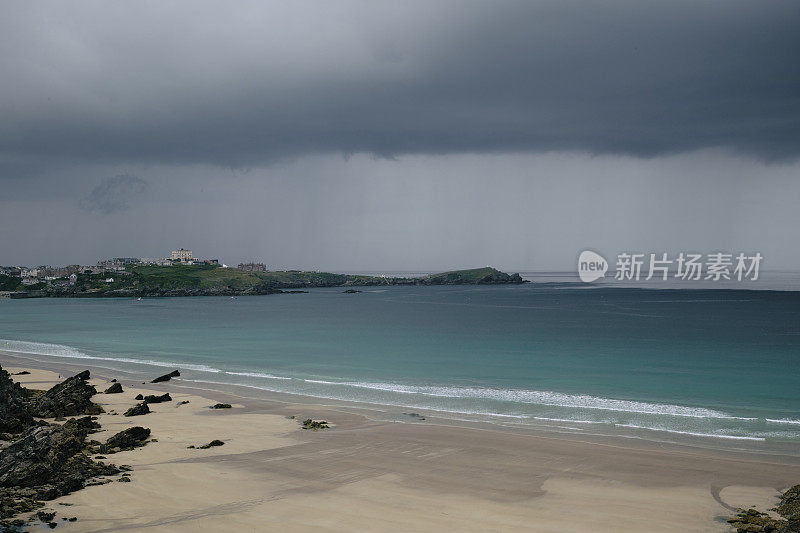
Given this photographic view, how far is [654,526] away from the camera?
12.7 meters

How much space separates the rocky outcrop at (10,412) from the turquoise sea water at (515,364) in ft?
44.5

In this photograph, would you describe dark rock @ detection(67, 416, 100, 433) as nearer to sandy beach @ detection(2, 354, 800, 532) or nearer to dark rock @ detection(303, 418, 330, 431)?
sandy beach @ detection(2, 354, 800, 532)

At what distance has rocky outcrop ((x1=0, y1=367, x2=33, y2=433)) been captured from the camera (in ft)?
63.6

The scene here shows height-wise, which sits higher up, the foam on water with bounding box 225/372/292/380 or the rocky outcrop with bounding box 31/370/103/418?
the rocky outcrop with bounding box 31/370/103/418

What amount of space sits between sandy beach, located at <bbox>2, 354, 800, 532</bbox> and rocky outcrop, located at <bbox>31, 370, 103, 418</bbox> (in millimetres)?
2007

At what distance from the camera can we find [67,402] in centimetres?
2381

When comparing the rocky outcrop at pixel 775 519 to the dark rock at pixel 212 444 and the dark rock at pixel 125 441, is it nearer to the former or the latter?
the dark rock at pixel 212 444

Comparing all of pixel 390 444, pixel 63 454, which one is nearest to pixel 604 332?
pixel 390 444

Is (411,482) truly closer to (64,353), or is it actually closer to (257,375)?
(257,375)

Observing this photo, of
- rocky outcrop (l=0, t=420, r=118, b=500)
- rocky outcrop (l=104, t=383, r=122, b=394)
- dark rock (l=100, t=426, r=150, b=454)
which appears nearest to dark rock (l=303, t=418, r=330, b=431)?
dark rock (l=100, t=426, r=150, b=454)

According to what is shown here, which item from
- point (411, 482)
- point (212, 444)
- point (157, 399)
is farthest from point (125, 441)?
point (411, 482)

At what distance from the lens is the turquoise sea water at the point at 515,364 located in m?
25.9

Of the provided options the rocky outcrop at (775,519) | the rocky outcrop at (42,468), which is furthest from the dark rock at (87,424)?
the rocky outcrop at (775,519)

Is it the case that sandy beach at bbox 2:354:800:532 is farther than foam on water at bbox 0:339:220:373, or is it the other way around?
foam on water at bbox 0:339:220:373
